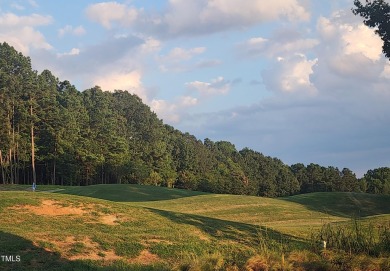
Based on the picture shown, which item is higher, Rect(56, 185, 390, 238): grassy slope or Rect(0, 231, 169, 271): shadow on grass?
Rect(0, 231, 169, 271): shadow on grass

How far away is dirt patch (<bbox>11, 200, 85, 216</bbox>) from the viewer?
1788 centimetres

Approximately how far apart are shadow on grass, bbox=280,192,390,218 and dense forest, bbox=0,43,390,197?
4336cm

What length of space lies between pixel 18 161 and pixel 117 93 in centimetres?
8465

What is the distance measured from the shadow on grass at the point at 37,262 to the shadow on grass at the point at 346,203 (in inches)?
1049

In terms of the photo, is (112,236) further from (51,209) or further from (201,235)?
(51,209)

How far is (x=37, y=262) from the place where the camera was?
1180 centimetres

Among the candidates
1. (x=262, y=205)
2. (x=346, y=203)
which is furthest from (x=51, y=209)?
(x=346, y=203)

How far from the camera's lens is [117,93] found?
155 metres

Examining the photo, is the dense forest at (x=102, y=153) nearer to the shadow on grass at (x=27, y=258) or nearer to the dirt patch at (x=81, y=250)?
the dirt patch at (x=81, y=250)

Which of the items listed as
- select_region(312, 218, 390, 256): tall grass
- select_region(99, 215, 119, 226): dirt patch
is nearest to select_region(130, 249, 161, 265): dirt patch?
select_region(99, 215, 119, 226): dirt patch

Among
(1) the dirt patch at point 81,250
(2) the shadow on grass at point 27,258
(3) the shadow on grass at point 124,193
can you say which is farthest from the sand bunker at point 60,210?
(3) the shadow on grass at point 124,193

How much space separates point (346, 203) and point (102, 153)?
5437cm

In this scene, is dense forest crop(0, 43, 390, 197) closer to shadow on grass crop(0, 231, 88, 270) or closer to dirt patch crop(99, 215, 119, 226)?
dirt patch crop(99, 215, 119, 226)

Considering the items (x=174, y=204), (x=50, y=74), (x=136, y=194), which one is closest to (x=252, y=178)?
(x=50, y=74)
